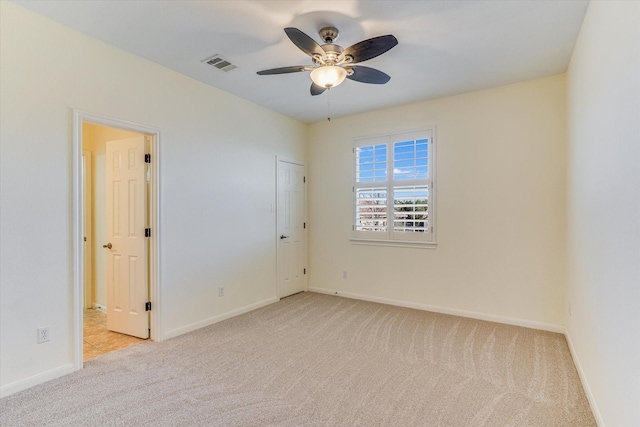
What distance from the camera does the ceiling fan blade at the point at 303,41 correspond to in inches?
82.5

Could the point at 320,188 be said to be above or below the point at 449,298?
above

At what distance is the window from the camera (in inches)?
168

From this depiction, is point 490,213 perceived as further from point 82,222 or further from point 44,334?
point 44,334

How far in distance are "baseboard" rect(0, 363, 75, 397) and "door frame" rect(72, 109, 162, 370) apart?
68mm

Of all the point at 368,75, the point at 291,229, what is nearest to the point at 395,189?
the point at 291,229

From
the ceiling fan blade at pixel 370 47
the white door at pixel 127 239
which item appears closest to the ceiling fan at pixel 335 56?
the ceiling fan blade at pixel 370 47

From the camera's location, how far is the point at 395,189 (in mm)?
4512

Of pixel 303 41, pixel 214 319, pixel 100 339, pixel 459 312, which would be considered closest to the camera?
pixel 303 41

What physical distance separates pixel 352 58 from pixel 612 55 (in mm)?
1588

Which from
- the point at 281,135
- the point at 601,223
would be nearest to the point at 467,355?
the point at 601,223

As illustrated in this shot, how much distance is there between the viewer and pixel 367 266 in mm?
4766

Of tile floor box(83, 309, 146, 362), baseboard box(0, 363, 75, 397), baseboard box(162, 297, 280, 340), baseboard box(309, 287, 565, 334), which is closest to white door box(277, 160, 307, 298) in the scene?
baseboard box(162, 297, 280, 340)

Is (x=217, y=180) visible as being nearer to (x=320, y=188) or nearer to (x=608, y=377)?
(x=320, y=188)

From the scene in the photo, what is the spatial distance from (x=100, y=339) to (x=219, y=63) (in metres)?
3.18
